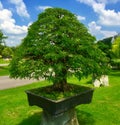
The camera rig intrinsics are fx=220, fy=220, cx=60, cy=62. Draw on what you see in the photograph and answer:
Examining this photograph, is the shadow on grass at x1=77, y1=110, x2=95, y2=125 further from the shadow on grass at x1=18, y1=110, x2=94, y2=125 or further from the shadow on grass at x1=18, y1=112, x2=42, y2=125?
the shadow on grass at x1=18, y1=112, x2=42, y2=125

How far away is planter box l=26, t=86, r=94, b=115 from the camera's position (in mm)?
5398

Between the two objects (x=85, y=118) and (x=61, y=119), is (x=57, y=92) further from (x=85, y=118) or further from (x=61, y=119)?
(x=85, y=118)

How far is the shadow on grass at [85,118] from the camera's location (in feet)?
25.1

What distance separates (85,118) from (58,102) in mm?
3063

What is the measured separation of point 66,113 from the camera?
6.07 metres

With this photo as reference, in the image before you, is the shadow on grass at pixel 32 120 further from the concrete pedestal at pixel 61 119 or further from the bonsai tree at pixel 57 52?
the bonsai tree at pixel 57 52

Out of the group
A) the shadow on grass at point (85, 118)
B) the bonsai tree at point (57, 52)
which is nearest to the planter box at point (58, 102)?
the bonsai tree at point (57, 52)

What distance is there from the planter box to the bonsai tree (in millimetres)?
498

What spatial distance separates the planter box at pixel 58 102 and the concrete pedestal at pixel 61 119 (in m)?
0.33

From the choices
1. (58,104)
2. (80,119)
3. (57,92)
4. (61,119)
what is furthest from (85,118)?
(58,104)

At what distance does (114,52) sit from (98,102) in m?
17.5

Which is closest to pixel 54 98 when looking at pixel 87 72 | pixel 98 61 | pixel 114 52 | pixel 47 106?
pixel 47 106

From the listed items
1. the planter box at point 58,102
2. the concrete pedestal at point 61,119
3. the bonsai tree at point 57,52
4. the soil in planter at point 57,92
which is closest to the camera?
the planter box at point 58,102

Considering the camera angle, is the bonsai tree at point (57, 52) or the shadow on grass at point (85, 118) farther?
the shadow on grass at point (85, 118)
